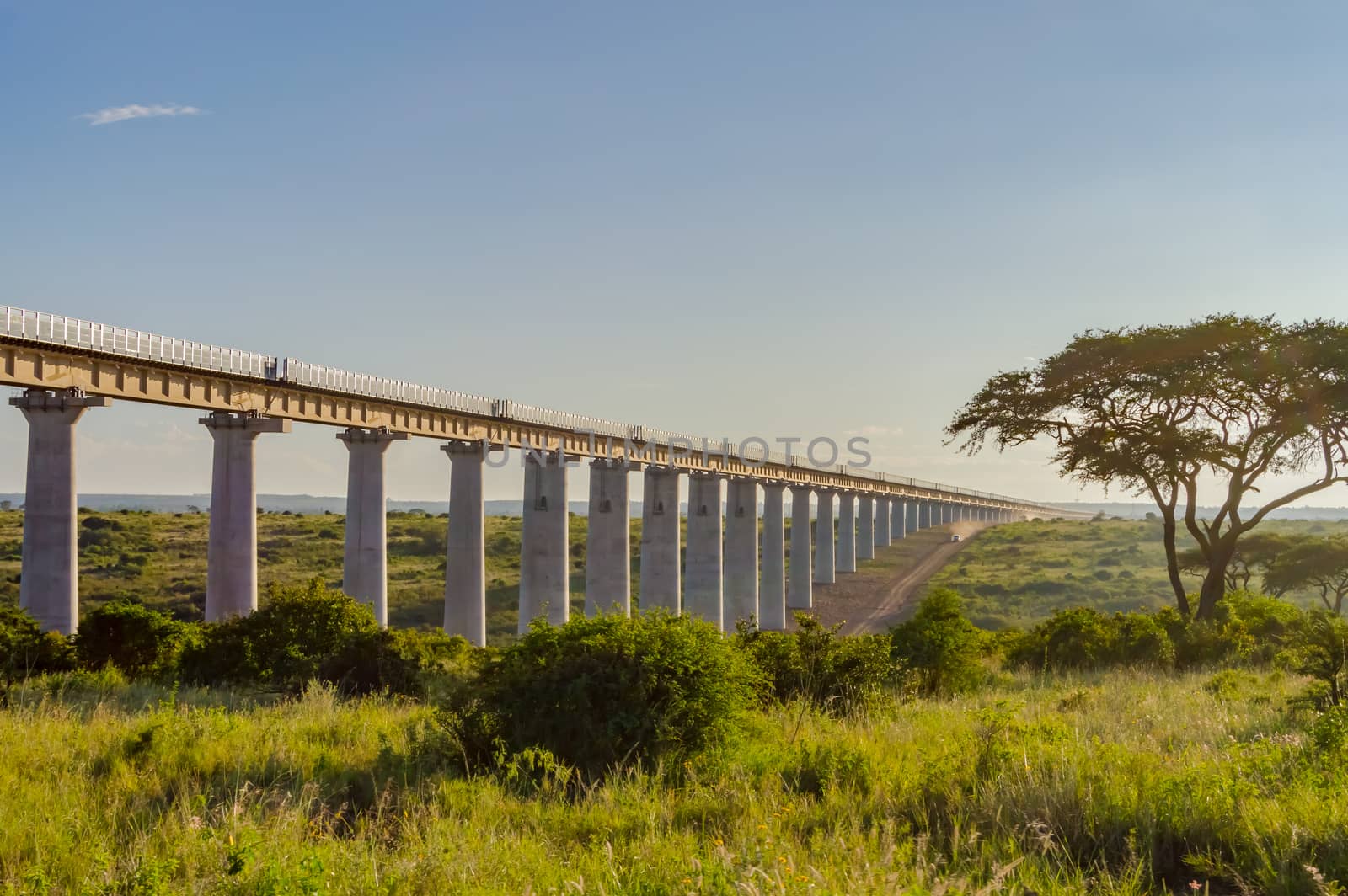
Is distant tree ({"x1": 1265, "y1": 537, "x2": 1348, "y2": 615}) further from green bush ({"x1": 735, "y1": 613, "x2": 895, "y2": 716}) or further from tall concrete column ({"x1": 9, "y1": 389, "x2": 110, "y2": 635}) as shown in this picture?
tall concrete column ({"x1": 9, "y1": 389, "x2": 110, "y2": 635})

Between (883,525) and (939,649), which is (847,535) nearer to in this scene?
(883,525)

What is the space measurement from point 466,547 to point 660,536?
2187cm

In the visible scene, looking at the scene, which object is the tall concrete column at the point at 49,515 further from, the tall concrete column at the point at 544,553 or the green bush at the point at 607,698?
the tall concrete column at the point at 544,553

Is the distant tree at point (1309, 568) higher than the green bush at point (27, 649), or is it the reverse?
the green bush at point (27, 649)

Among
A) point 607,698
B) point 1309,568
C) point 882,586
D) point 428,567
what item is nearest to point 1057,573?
point 882,586

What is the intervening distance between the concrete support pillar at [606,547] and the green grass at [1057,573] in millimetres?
32139

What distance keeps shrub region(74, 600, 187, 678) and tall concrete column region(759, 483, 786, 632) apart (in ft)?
220

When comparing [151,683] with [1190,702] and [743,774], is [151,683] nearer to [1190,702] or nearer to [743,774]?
[743,774]


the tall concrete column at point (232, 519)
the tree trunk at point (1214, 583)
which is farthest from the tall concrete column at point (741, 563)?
the tall concrete column at point (232, 519)

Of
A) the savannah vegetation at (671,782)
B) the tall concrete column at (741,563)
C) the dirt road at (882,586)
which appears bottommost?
the dirt road at (882,586)

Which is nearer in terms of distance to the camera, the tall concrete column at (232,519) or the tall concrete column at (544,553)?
the tall concrete column at (232,519)

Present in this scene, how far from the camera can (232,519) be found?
38.3 m

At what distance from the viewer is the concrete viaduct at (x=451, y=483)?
3131cm

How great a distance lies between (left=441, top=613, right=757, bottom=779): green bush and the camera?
12.3m
